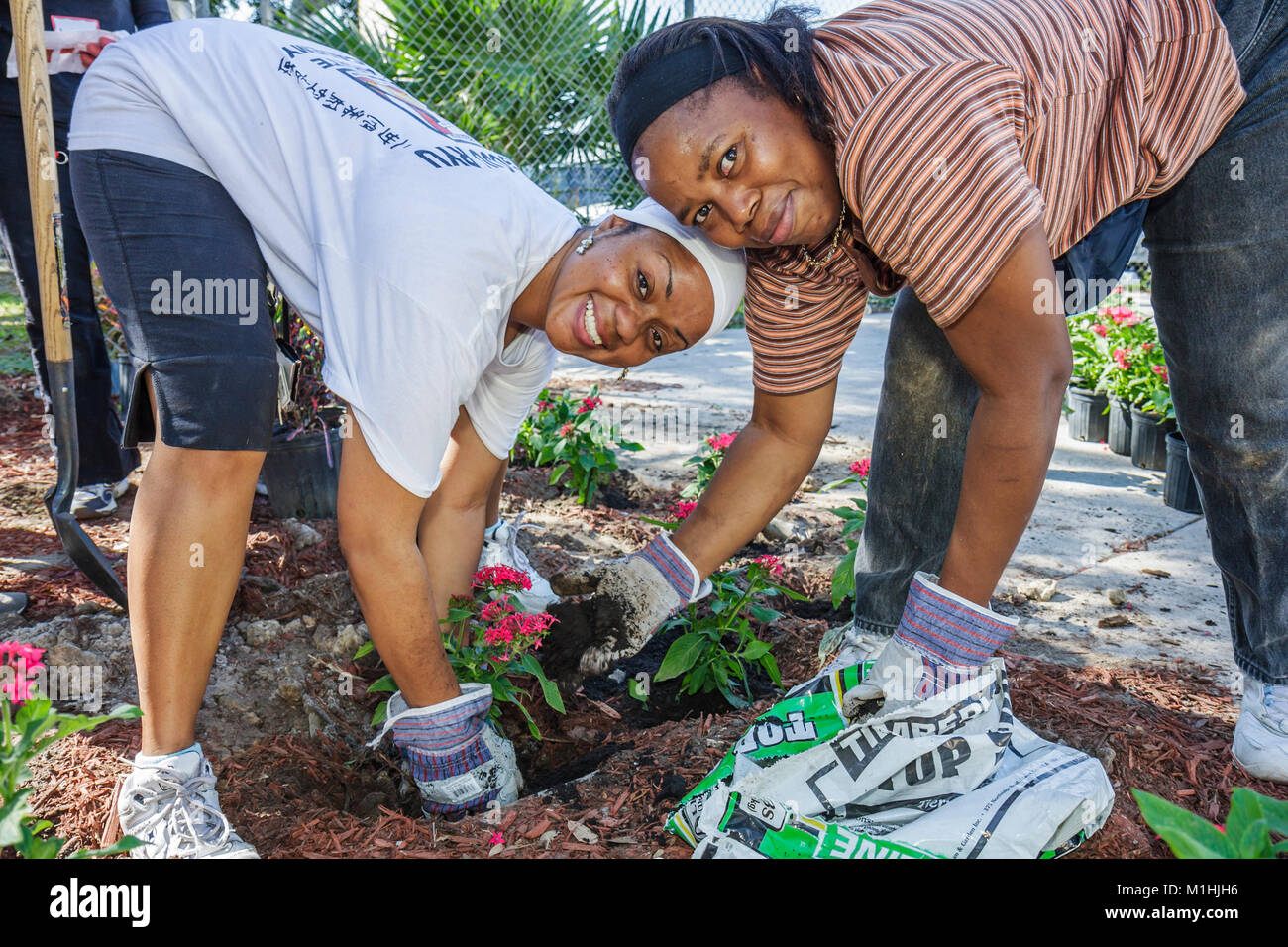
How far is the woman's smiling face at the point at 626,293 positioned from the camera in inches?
72.4

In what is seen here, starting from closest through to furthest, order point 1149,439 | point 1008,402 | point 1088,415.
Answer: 1. point 1008,402
2. point 1149,439
3. point 1088,415

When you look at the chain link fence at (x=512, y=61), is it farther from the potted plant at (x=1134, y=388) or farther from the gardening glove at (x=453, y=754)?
the gardening glove at (x=453, y=754)

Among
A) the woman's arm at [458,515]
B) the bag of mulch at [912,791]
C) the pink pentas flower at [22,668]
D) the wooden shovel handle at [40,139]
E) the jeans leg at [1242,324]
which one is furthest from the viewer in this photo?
the woman's arm at [458,515]

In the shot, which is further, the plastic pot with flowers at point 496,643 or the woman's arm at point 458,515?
the woman's arm at point 458,515

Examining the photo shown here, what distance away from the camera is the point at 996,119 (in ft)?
4.67

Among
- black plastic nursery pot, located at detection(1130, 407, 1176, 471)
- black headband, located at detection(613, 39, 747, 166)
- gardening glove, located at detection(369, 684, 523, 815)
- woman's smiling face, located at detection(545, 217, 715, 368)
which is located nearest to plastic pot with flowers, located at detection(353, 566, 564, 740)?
gardening glove, located at detection(369, 684, 523, 815)

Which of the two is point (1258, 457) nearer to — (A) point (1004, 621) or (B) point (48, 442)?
(A) point (1004, 621)

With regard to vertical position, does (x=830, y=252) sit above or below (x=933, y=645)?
above

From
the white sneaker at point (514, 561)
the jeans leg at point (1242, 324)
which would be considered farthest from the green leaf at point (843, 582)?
the jeans leg at point (1242, 324)

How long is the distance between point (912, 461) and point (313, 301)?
1.34 m

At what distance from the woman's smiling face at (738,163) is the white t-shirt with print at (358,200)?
0.36 m

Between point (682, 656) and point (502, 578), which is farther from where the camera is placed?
point (682, 656)

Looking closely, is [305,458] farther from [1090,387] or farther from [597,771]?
[1090,387]

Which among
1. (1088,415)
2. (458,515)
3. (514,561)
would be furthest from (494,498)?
(1088,415)
